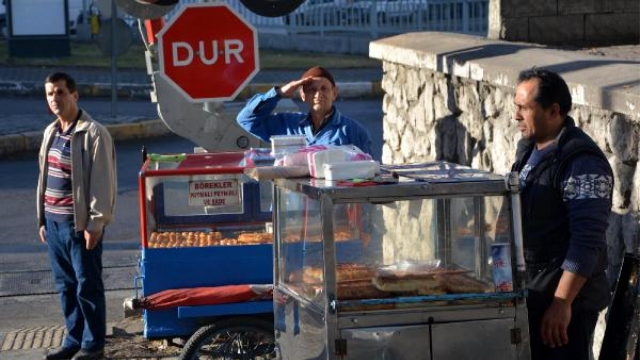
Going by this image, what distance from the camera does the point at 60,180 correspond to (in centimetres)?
686

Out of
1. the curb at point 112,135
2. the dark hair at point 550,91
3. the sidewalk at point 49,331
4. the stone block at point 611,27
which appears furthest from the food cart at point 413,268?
the curb at point 112,135

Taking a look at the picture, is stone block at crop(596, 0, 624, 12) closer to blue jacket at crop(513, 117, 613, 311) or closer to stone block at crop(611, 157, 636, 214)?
stone block at crop(611, 157, 636, 214)

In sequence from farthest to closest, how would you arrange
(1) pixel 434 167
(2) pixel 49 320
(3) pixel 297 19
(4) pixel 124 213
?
(3) pixel 297 19
(4) pixel 124 213
(2) pixel 49 320
(1) pixel 434 167

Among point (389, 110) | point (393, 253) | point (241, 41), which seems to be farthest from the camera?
point (389, 110)

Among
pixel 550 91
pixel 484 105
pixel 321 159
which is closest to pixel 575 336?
pixel 550 91

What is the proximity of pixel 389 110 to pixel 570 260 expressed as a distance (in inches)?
194

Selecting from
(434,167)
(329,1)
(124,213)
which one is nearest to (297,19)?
(329,1)

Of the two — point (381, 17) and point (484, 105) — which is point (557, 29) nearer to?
point (484, 105)

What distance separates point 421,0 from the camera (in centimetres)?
2639

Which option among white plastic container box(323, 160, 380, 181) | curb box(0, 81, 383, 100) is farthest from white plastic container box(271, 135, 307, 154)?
curb box(0, 81, 383, 100)

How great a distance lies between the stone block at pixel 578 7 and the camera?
26.3 feet

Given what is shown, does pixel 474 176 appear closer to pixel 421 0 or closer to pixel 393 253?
pixel 393 253

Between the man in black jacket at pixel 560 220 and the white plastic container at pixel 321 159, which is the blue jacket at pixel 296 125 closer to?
the white plastic container at pixel 321 159

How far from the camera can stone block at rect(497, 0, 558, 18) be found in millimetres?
7984
